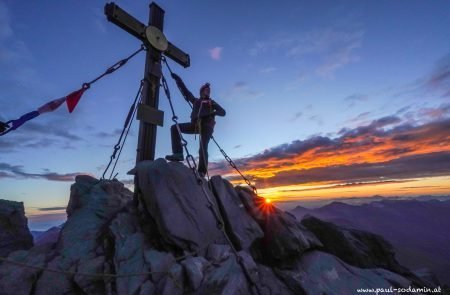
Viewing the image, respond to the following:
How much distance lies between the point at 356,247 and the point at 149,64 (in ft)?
37.9

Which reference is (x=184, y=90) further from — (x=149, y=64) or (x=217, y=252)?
(x=217, y=252)

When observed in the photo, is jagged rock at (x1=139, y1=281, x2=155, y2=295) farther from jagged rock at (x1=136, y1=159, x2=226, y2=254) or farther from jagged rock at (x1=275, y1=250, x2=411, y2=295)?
jagged rock at (x1=275, y1=250, x2=411, y2=295)

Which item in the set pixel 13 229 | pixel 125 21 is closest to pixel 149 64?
pixel 125 21

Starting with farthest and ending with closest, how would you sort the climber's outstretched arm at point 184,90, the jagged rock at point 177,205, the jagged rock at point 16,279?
1. the climber's outstretched arm at point 184,90
2. the jagged rock at point 177,205
3. the jagged rock at point 16,279

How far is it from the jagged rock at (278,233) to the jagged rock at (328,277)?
43cm

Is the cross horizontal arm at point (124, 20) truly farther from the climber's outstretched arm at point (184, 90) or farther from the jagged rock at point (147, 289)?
the jagged rock at point (147, 289)

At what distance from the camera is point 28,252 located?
8.61 m

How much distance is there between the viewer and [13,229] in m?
10.4

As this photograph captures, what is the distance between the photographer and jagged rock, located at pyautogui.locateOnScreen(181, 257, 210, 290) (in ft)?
20.7

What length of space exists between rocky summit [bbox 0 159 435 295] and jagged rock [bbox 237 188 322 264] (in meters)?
0.04

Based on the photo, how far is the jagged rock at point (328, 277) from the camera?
24.5 feet

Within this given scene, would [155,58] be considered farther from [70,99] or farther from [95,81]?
[70,99]

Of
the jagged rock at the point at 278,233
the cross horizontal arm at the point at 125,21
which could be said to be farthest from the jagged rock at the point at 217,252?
the cross horizontal arm at the point at 125,21

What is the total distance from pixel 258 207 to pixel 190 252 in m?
4.22
